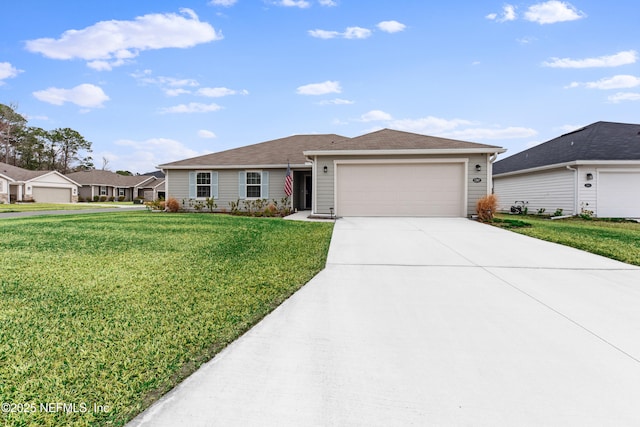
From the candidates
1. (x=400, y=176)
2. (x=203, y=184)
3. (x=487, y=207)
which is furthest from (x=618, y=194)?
(x=203, y=184)

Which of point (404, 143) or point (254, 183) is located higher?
point (404, 143)

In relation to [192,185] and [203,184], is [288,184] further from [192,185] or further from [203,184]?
[192,185]

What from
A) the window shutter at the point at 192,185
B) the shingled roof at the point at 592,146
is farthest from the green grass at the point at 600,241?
the window shutter at the point at 192,185

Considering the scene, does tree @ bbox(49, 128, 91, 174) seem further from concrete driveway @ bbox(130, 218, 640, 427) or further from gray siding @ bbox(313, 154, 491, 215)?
concrete driveway @ bbox(130, 218, 640, 427)

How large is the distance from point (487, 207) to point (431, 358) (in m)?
9.60

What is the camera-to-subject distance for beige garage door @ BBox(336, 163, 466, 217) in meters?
11.6

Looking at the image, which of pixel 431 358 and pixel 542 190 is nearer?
pixel 431 358

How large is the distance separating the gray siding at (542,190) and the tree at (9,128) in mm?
58008

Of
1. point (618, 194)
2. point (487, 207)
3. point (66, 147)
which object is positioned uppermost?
point (66, 147)

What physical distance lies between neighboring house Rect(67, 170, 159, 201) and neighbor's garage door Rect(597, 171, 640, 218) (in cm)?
4601

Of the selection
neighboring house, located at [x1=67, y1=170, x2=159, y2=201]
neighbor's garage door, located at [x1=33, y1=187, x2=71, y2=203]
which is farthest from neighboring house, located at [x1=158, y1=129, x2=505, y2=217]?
neighboring house, located at [x1=67, y1=170, x2=159, y2=201]

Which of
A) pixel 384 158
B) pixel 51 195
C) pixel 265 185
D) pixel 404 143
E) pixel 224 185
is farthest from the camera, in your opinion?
pixel 51 195

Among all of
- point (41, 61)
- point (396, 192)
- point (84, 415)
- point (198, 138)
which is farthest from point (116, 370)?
point (198, 138)

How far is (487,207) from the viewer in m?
10.4
